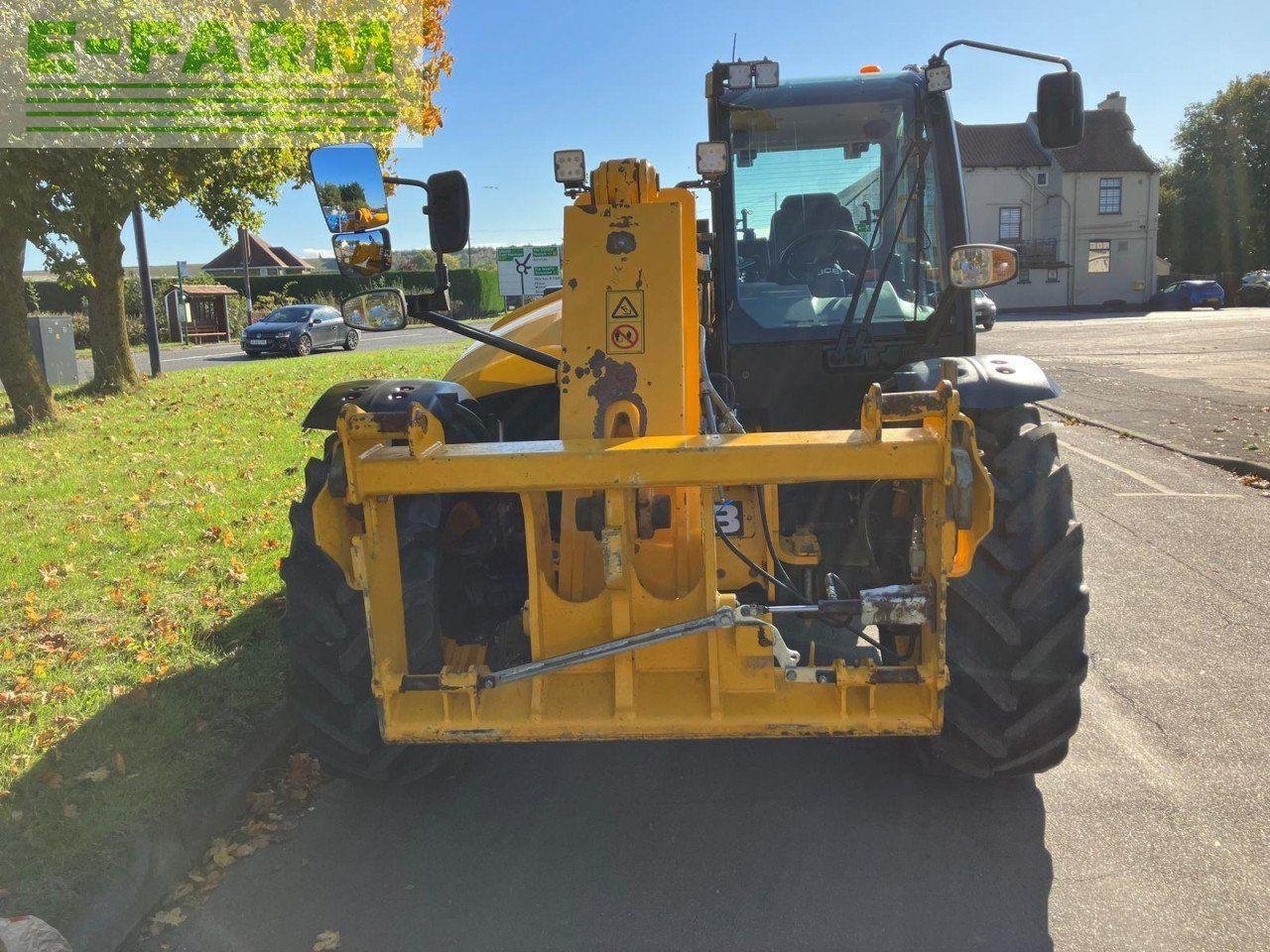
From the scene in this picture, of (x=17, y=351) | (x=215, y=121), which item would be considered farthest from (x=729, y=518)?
(x=17, y=351)

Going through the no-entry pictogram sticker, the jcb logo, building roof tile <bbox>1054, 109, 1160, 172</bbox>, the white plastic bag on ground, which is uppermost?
building roof tile <bbox>1054, 109, 1160, 172</bbox>

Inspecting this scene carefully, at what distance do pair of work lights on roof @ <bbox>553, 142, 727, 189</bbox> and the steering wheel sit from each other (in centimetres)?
113

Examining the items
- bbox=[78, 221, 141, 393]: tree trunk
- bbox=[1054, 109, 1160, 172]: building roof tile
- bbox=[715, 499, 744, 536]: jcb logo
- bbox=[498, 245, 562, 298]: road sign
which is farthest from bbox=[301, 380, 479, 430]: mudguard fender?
bbox=[1054, 109, 1160, 172]: building roof tile

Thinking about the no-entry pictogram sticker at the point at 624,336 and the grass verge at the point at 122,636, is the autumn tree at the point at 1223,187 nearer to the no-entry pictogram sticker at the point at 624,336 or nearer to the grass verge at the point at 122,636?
the grass verge at the point at 122,636

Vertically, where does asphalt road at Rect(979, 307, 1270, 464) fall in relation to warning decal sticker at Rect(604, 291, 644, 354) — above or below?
below

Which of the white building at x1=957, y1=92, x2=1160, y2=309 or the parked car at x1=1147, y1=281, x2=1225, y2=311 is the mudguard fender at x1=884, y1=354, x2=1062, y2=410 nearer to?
the parked car at x1=1147, y1=281, x2=1225, y2=311

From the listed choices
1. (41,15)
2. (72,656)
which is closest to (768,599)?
(72,656)

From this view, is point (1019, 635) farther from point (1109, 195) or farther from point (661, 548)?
point (1109, 195)

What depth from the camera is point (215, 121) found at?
12375 mm

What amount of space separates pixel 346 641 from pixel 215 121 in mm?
11050

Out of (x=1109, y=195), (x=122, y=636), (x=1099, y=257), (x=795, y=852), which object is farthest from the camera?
(x=1099, y=257)

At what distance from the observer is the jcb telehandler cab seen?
2857 mm

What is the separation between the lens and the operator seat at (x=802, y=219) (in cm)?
473

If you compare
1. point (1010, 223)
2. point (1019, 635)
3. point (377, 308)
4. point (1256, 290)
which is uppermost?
point (1010, 223)
